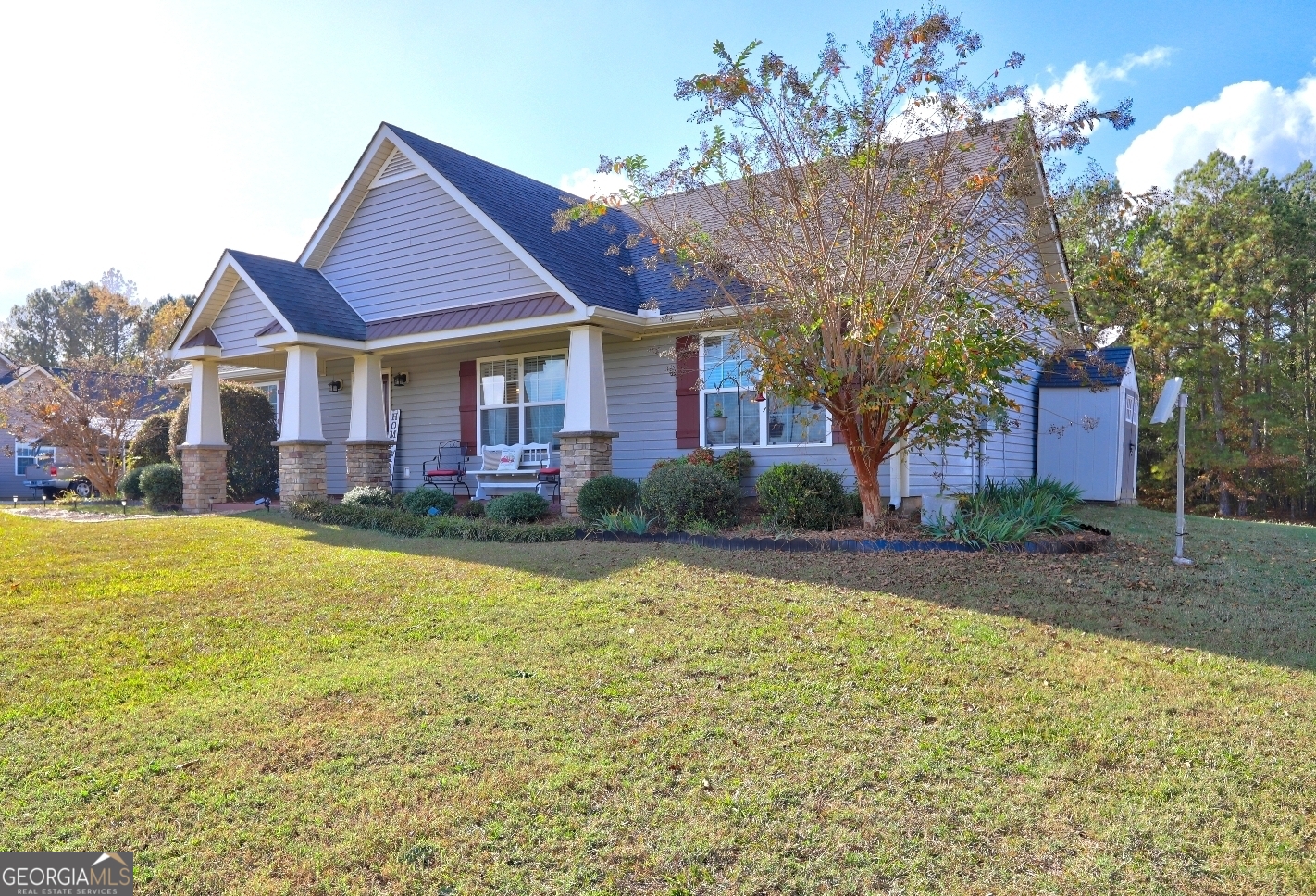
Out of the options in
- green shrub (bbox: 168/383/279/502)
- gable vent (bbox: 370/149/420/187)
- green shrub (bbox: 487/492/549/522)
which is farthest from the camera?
green shrub (bbox: 168/383/279/502)

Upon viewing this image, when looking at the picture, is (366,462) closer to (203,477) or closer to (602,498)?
(203,477)

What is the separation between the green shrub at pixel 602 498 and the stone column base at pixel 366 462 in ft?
13.7

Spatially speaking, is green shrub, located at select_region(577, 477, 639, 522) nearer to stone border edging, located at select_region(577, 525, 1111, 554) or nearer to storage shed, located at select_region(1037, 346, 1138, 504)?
stone border edging, located at select_region(577, 525, 1111, 554)

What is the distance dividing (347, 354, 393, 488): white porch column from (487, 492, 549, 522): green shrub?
Result: 312 cm

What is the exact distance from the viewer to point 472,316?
11.8 meters

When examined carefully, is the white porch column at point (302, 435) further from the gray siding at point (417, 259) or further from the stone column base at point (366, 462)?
the gray siding at point (417, 259)

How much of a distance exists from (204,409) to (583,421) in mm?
7302

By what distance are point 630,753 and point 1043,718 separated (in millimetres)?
2086

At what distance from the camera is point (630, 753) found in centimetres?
369

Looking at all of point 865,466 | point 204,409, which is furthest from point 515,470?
point 204,409

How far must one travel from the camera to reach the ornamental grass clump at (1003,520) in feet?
25.8

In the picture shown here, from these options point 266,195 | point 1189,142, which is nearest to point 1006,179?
point 266,195

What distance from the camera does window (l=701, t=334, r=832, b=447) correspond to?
1105 centimetres

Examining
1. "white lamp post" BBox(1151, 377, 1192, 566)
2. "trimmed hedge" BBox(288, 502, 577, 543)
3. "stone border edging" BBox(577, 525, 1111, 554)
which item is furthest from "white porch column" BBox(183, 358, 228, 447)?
"white lamp post" BBox(1151, 377, 1192, 566)
